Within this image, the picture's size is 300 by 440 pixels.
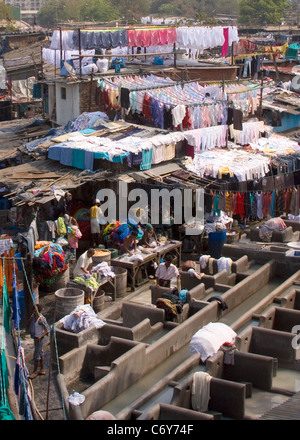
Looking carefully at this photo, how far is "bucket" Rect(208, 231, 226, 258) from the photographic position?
20297 millimetres

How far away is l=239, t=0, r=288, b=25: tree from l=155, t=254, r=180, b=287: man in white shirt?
247ft

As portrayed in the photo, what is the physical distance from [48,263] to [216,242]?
5354 millimetres

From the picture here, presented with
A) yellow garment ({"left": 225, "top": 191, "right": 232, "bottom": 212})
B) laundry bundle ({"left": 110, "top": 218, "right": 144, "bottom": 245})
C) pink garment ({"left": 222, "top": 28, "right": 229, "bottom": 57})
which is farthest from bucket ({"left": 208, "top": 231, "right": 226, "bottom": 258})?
pink garment ({"left": 222, "top": 28, "right": 229, "bottom": 57})

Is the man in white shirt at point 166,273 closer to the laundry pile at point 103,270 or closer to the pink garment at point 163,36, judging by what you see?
the laundry pile at point 103,270

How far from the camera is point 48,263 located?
56.0 ft

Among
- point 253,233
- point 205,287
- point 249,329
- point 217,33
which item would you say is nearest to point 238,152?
point 253,233

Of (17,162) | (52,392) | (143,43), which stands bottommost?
(52,392)

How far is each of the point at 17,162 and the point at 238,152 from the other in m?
7.35

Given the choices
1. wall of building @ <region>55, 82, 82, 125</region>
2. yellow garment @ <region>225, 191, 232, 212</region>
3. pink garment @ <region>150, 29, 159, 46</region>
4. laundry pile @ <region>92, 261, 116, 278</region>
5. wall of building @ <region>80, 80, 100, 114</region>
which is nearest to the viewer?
laundry pile @ <region>92, 261, 116, 278</region>

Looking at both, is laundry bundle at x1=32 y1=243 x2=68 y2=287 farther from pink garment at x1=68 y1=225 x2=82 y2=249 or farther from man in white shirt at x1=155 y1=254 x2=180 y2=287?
man in white shirt at x1=155 y1=254 x2=180 y2=287

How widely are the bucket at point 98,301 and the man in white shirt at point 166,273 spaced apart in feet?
4.38

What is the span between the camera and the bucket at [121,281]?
17.6m

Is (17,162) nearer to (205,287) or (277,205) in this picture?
(277,205)

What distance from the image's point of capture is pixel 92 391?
Answer: 38.0 feet
